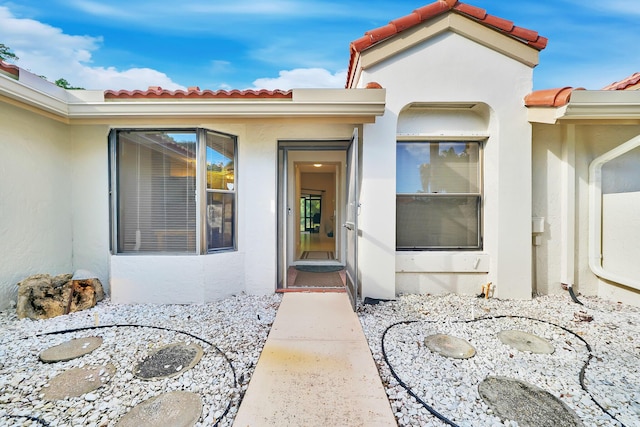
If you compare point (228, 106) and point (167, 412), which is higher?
point (228, 106)

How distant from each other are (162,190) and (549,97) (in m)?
5.66

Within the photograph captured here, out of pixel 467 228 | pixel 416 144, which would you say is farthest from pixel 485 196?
pixel 416 144

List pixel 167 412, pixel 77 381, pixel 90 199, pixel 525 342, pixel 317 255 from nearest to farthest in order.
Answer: pixel 167 412
pixel 77 381
pixel 525 342
pixel 90 199
pixel 317 255

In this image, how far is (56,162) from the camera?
3.73 m

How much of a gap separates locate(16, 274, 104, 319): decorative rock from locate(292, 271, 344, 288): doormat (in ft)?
9.69

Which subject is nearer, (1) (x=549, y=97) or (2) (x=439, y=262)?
(1) (x=549, y=97)

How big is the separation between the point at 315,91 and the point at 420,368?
3.36 meters

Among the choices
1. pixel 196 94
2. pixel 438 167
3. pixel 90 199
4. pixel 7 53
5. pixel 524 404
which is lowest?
pixel 524 404

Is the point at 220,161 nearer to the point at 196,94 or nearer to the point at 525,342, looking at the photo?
the point at 196,94

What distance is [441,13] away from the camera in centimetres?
378

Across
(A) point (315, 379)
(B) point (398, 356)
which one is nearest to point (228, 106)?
(A) point (315, 379)

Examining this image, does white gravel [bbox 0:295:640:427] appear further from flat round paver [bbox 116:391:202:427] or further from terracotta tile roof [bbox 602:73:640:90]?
terracotta tile roof [bbox 602:73:640:90]

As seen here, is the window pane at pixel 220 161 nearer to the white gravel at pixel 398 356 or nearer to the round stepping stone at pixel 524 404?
the white gravel at pixel 398 356

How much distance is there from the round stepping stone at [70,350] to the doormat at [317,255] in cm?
448
